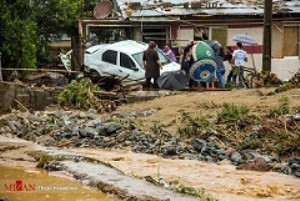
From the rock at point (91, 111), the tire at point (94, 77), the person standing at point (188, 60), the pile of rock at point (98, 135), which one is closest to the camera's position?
the pile of rock at point (98, 135)

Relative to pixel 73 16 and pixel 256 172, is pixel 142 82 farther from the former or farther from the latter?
pixel 256 172

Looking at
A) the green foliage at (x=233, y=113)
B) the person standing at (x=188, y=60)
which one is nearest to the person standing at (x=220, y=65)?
the person standing at (x=188, y=60)

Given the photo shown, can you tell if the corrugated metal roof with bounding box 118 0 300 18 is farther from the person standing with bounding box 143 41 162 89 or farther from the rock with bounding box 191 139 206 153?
the rock with bounding box 191 139 206 153

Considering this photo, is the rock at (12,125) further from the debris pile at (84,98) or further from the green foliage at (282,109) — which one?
the green foliage at (282,109)

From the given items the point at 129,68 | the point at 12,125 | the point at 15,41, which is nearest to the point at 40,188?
the point at 12,125

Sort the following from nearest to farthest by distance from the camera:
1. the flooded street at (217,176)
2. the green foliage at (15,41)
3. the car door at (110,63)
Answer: the flooded street at (217,176), the car door at (110,63), the green foliage at (15,41)

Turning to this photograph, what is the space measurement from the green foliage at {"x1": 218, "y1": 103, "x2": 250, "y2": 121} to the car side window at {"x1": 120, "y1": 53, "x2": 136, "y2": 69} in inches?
287

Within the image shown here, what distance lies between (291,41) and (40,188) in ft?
61.6

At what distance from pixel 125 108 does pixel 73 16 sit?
9095mm

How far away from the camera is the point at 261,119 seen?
14367mm

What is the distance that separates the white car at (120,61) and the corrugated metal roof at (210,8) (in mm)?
2440

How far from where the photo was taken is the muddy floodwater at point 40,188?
8.73 m

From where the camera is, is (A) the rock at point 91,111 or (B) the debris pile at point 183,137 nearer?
(B) the debris pile at point 183,137

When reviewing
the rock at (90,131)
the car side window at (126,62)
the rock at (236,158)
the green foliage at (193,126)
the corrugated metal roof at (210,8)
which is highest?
the corrugated metal roof at (210,8)
